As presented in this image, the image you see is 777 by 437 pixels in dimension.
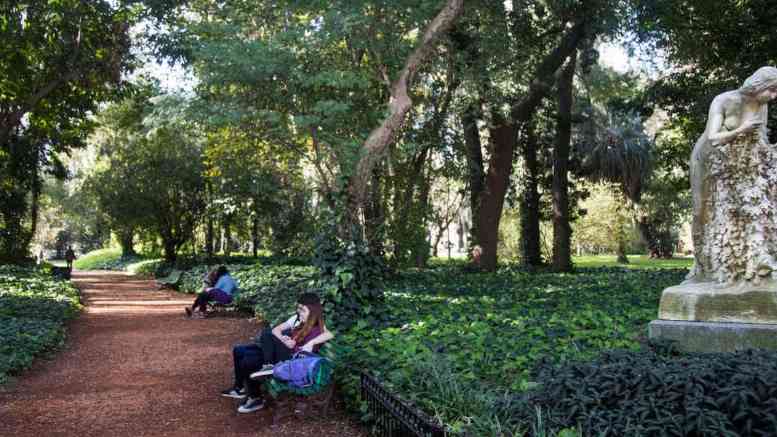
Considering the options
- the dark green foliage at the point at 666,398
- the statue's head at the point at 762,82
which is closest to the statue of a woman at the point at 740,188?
the statue's head at the point at 762,82

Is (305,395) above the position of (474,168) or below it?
below

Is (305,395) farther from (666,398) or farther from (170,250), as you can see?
(170,250)

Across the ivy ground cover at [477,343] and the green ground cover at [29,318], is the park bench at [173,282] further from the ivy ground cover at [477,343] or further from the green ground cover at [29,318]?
the ivy ground cover at [477,343]

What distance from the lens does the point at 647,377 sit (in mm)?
4055


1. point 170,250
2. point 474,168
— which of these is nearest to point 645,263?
point 474,168

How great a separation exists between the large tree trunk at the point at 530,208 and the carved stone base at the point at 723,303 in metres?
18.0

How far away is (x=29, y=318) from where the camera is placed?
39.8 ft

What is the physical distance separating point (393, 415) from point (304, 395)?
1.58 meters

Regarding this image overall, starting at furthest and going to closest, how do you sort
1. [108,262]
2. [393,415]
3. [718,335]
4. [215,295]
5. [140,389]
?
[108,262]
[215,295]
[140,389]
[718,335]
[393,415]

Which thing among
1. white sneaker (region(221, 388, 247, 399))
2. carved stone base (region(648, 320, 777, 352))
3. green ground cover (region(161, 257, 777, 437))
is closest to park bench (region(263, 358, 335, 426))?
green ground cover (region(161, 257, 777, 437))

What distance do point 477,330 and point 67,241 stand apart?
75409mm

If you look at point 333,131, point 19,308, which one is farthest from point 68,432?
point 333,131

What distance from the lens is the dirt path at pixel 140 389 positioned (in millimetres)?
6172

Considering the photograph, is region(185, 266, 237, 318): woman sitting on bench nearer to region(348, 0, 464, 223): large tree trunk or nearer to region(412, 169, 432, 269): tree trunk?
region(348, 0, 464, 223): large tree trunk
